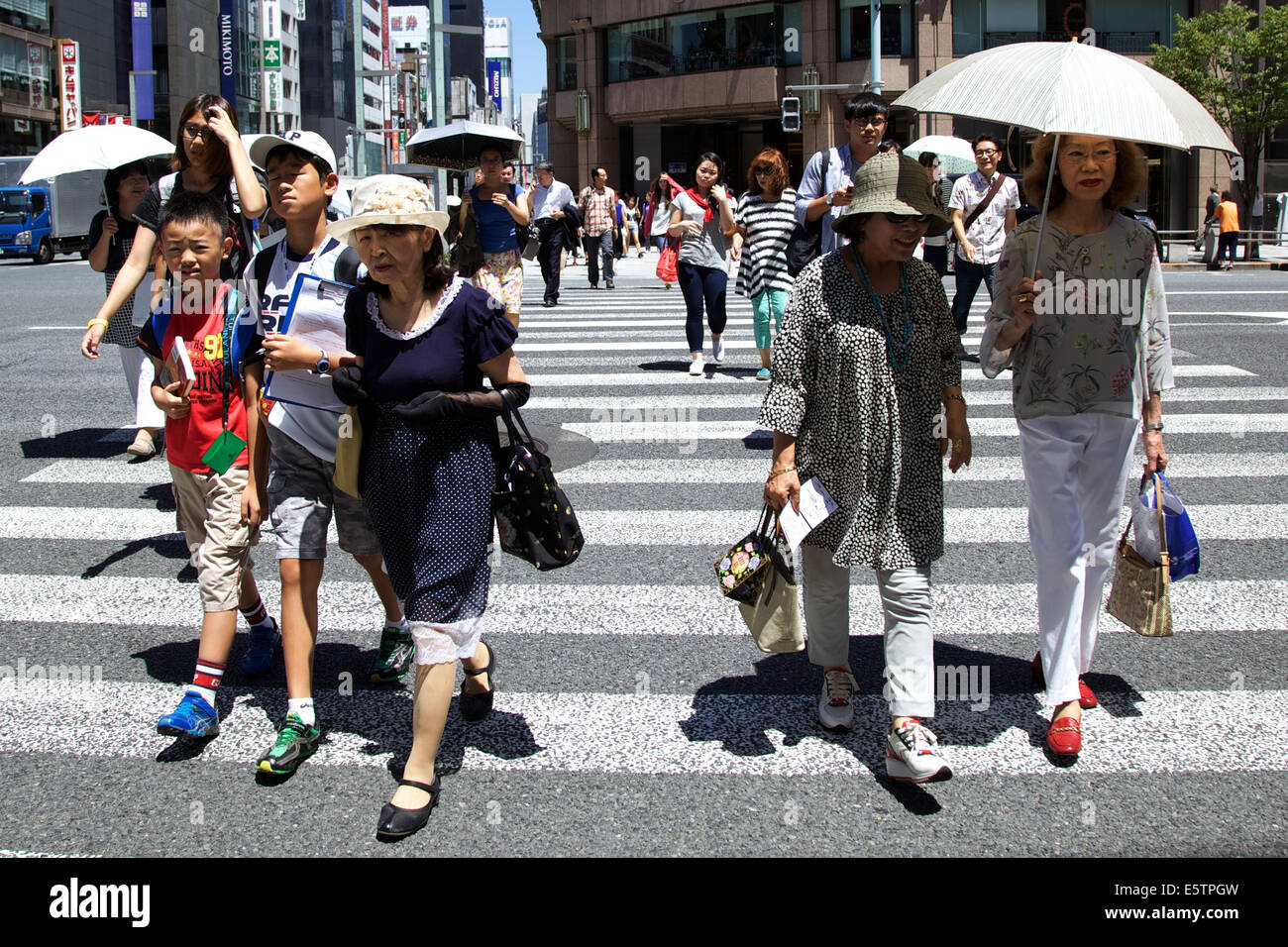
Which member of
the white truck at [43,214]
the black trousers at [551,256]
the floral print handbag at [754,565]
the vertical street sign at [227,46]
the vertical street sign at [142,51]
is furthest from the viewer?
the vertical street sign at [227,46]

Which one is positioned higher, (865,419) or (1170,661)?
(865,419)

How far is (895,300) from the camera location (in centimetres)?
362

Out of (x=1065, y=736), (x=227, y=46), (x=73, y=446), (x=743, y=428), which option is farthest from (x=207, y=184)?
(x=227, y=46)

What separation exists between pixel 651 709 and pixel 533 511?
929 millimetres

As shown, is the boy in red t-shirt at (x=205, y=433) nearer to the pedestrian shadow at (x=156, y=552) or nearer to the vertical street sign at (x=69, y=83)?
the pedestrian shadow at (x=156, y=552)

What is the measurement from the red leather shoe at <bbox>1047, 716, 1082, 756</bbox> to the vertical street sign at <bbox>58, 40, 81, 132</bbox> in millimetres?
56567

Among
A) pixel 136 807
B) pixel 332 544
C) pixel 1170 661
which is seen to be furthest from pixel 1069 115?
pixel 332 544

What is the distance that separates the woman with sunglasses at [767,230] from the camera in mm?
9000

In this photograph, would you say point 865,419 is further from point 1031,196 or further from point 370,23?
point 370,23

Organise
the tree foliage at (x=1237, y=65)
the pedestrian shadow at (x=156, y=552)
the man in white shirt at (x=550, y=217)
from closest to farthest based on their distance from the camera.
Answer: the pedestrian shadow at (x=156, y=552), the man in white shirt at (x=550, y=217), the tree foliage at (x=1237, y=65)

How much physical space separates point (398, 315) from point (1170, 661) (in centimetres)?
297

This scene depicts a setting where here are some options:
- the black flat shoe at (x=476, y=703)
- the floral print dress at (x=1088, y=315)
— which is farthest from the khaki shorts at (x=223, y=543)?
the floral print dress at (x=1088, y=315)

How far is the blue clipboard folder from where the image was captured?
377cm

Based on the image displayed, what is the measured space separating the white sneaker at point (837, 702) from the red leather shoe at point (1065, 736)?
603mm
